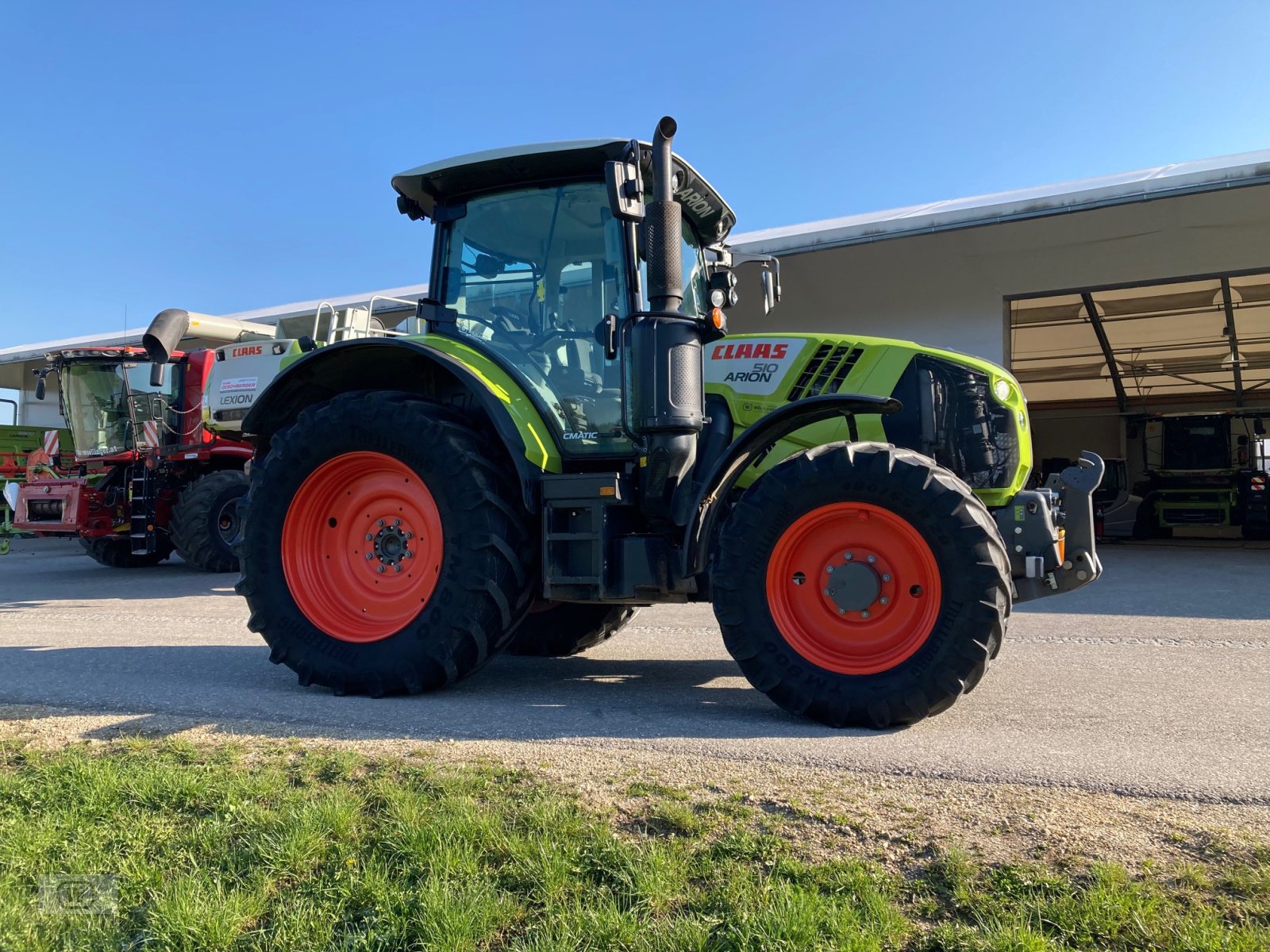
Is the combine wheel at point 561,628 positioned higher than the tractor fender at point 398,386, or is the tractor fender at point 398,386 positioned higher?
the tractor fender at point 398,386

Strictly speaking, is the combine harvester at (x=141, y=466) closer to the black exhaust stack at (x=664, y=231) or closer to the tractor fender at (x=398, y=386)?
the tractor fender at (x=398, y=386)

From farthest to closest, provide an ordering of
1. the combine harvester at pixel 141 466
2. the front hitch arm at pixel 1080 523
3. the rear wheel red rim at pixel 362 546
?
the combine harvester at pixel 141 466 → the rear wheel red rim at pixel 362 546 → the front hitch arm at pixel 1080 523

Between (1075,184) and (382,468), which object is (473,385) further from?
(1075,184)

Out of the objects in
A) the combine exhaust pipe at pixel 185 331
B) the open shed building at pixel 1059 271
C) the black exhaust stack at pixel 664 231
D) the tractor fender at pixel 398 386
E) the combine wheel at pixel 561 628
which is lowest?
the combine wheel at pixel 561 628

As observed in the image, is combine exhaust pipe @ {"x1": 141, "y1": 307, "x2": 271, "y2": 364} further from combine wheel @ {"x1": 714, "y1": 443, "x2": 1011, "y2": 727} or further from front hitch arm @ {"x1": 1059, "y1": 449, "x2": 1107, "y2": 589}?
front hitch arm @ {"x1": 1059, "y1": 449, "x2": 1107, "y2": 589}

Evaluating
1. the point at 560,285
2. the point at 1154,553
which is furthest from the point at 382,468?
the point at 1154,553

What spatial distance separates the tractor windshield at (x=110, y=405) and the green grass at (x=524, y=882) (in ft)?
35.0

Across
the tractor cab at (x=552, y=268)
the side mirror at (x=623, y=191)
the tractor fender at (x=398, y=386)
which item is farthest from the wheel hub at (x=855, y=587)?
the side mirror at (x=623, y=191)

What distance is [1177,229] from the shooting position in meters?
12.5

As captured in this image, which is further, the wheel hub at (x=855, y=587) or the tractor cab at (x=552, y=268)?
the tractor cab at (x=552, y=268)

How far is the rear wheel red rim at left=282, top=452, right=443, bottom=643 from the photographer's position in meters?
4.57

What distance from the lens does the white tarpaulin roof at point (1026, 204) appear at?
10.3 meters

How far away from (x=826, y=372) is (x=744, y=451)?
99 cm

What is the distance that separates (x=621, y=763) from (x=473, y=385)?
195cm
